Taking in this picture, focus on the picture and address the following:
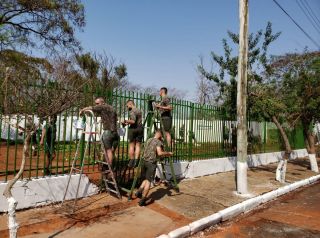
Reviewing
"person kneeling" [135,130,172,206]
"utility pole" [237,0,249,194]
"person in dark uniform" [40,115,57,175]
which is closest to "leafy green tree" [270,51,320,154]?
"utility pole" [237,0,249,194]

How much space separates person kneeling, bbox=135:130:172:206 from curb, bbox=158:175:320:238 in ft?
4.37

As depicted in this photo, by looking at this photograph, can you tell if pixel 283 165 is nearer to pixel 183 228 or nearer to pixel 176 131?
pixel 176 131

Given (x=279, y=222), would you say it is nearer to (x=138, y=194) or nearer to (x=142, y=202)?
(x=142, y=202)

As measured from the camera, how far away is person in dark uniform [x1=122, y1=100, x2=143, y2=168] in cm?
873

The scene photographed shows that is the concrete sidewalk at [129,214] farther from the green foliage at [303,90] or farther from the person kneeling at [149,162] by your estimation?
the green foliage at [303,90]

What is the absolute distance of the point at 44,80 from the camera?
23.0ft

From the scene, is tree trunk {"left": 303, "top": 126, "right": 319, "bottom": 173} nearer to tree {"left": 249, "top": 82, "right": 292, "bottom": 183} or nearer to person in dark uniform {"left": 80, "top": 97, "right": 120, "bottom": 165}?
tree {"left": 249, "top": 82, "right": 292, "bottom": 183}

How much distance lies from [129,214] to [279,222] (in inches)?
123

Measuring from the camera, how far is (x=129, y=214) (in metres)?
7.34

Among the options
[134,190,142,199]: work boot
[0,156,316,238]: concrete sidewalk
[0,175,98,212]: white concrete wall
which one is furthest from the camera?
[134,190,142,199]: work boot

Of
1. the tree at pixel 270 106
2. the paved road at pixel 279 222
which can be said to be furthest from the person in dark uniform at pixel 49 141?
→ the tree at pixel 270 106

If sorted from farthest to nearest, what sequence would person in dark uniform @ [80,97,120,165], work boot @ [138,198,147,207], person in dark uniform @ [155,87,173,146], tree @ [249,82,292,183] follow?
1. tree @ [249,82,292,183]
2. person in dark uniform @ [155,87,173,146]
3. person in dark uniform @ [80,97,120,165]
4. work boot @ [138,198,147,207]

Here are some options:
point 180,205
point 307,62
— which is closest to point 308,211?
point 180,205

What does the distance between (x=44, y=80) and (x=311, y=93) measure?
11.0 meters
